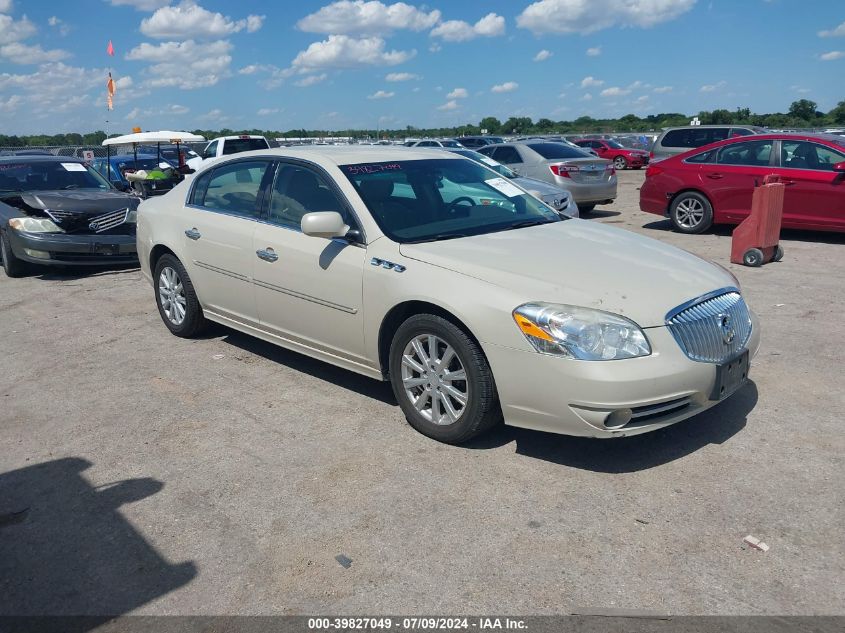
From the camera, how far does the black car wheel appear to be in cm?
951

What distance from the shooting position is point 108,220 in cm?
959

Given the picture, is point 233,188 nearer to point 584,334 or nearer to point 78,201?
point 584,334

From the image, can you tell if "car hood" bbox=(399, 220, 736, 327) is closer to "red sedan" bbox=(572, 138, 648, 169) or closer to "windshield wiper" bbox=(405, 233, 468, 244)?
"windshield wiper" bbox=(405, 233, 468, 244)

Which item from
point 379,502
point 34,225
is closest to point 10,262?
point 34,225

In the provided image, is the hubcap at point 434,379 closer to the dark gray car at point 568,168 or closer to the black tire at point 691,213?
the black tire at point 691,213

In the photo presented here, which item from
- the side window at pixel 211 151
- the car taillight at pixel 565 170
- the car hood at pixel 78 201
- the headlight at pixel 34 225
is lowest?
the headlight at pixel 34 225

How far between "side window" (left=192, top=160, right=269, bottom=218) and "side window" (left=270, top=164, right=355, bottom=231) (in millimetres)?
229

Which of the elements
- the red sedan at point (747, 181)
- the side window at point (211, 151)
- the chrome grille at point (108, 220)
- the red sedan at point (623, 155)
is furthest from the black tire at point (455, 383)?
the red sedan at point (623, 155)

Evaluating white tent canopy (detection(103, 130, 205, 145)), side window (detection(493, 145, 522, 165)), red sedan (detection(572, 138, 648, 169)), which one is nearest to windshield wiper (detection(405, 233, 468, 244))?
side window (detection(493, 145, 522, 165))

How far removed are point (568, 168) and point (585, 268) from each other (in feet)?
32.8

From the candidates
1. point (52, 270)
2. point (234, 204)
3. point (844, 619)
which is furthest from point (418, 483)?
point (52, 270)

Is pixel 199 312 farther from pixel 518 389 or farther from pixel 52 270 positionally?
pixel 52 270

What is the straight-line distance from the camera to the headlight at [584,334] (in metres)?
3.71

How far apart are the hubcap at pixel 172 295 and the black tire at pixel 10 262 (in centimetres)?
406
